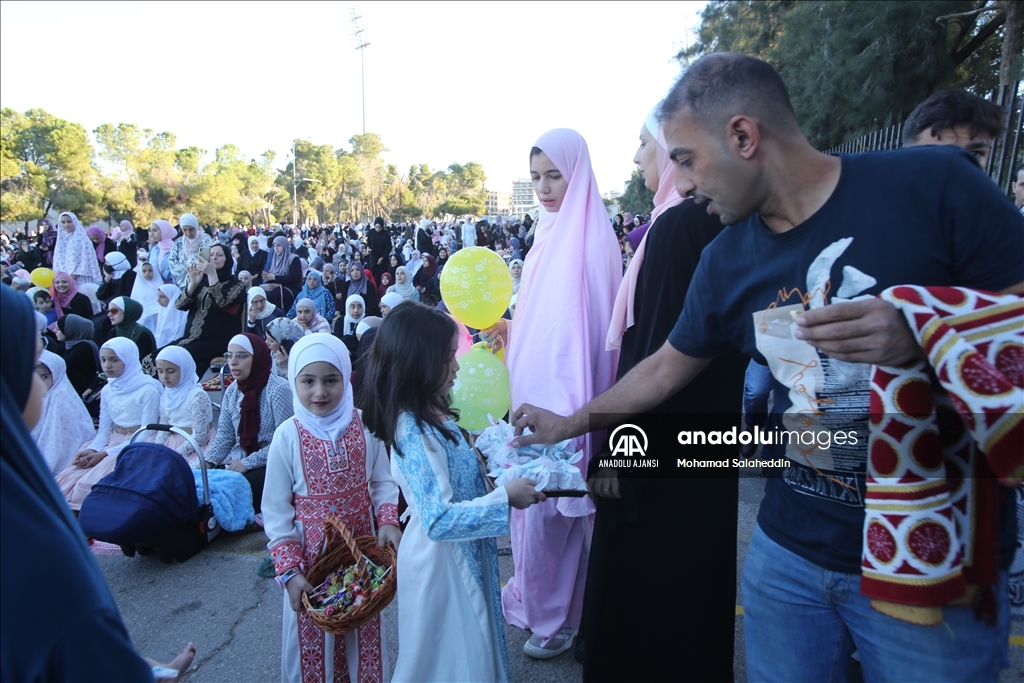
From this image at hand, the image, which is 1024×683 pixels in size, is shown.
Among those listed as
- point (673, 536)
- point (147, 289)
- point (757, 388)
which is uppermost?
point (147, 289)

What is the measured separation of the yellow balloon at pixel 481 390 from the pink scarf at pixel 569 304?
5 centimetres

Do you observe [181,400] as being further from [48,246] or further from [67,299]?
[48,246]

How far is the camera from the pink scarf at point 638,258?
207 cm

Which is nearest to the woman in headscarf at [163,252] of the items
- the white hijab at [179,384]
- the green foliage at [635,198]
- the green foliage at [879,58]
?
the white hijab at [179,384]

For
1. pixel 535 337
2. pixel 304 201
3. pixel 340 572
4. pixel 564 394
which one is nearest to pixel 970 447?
pixel 564 394

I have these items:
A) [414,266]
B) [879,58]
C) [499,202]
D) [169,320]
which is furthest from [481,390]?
[499,202]

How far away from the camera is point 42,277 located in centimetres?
922

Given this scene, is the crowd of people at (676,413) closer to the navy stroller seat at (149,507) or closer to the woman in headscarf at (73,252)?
the navy stroller seat at (149,507)

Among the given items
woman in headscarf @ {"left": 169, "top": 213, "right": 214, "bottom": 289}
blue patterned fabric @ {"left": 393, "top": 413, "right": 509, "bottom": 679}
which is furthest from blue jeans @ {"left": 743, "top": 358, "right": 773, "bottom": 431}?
woman in headscarf @ {"left": 169, "top": 213, "right": 214, "bottom": 289}

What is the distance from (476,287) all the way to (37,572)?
2.32 meters

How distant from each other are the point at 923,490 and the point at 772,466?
1.29ft

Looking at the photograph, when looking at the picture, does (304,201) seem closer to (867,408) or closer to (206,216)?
(206,216)

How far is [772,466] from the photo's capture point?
1.49 m

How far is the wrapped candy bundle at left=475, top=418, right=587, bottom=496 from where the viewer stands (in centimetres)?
203
